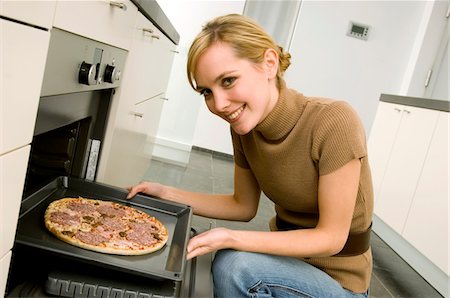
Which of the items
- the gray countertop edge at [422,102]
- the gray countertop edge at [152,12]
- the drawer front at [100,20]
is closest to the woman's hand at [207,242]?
the drawer front at [100,20]

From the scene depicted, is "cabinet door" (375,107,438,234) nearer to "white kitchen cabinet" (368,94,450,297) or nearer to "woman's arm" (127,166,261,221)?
"white kitchen cabinet" (368,94,450,297)

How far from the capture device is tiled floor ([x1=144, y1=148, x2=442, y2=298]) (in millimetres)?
2218

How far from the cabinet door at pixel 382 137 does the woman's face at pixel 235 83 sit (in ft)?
7.00

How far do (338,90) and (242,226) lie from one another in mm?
2466

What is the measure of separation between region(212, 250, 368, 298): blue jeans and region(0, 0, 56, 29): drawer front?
75 cm

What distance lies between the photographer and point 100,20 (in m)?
0.87

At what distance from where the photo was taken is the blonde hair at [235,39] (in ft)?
3.35

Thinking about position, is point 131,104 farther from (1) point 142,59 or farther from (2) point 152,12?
(2) point 152,12

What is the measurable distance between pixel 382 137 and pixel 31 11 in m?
2.98

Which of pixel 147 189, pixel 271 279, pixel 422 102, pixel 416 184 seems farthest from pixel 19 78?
pixel 422 102

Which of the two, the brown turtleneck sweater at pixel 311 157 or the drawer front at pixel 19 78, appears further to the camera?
the brown turtleneck sweater at pixel 311 157

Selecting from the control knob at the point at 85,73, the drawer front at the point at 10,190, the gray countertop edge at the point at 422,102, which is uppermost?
the gray countertop edge at the point at 422,102

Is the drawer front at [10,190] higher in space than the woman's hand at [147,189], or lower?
higher

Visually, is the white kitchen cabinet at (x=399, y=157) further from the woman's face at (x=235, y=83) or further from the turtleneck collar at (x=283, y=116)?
the woman's face at (x=235, y=83)
